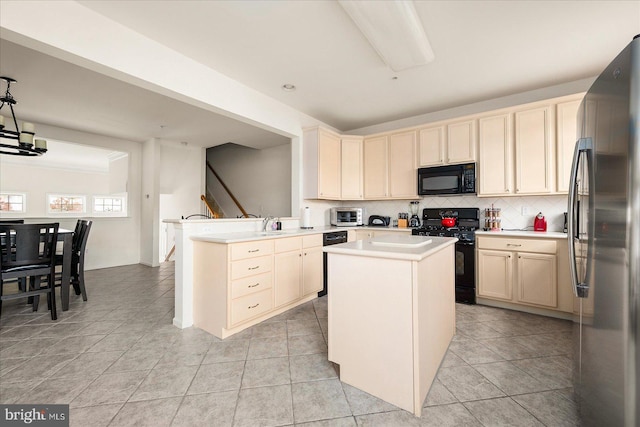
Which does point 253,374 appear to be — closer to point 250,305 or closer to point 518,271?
point 250,305

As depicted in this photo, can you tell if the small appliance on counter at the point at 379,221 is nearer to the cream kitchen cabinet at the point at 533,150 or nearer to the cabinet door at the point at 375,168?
the cabinet door at the point at 375,168

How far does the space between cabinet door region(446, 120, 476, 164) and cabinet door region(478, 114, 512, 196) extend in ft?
0.33

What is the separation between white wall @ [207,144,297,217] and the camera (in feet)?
19.0

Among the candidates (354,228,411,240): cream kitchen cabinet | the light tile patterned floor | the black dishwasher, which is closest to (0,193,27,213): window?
the light tile patterned floor

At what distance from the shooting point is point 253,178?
637cm

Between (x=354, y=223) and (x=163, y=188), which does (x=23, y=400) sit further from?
(x=163, y=188)

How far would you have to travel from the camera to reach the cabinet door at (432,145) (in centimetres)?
386

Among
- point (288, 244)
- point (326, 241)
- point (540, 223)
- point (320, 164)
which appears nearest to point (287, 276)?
point (288, 244)

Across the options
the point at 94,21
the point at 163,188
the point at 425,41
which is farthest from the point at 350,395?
the point at 163,188

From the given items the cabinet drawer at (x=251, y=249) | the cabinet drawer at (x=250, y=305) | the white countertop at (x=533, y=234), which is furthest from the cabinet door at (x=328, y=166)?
the white countertop at (x=533, y=234)

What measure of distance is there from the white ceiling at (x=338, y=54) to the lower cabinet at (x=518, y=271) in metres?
1.93

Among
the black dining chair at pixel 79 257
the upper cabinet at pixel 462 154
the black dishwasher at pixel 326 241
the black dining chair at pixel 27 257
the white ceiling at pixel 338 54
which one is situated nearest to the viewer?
the white ceiling at pixel 338 54

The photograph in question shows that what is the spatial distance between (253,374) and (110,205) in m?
6.17

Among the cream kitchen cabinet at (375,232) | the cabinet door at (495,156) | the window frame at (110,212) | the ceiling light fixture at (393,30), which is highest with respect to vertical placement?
the ceiling light fixture at (393,30)
